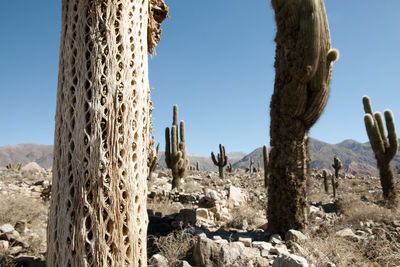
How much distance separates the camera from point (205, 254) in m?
3.58

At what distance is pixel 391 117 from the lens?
37.4 feet

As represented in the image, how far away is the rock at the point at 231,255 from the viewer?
3.31 metres

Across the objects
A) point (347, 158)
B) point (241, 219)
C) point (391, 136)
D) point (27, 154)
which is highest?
point (27, 154)

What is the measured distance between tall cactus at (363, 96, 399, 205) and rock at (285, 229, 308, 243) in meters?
7.53

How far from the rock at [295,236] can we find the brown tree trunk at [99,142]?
353 centimetres

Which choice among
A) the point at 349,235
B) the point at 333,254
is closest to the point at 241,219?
the point at 349,235

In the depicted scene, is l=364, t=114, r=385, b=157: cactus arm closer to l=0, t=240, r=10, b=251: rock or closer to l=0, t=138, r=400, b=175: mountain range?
l=0, t=240, r=10, b=251: rock

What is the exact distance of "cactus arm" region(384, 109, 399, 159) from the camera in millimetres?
10625

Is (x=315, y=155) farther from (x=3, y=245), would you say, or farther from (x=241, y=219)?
(x=3, y=245)

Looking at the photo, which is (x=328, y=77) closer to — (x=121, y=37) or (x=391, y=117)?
(x=121, y=37)

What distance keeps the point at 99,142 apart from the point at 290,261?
2.54 metres

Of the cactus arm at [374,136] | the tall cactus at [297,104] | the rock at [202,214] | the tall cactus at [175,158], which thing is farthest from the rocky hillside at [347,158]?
the tall cactus at [297,104]

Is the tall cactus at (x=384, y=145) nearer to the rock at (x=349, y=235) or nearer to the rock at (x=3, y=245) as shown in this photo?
the rock at (x=349, y=235)

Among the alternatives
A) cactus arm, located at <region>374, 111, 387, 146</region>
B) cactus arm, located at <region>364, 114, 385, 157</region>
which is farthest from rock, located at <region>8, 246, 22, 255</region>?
cactus arm, located at <region>374, 111, 387, 146</region>
